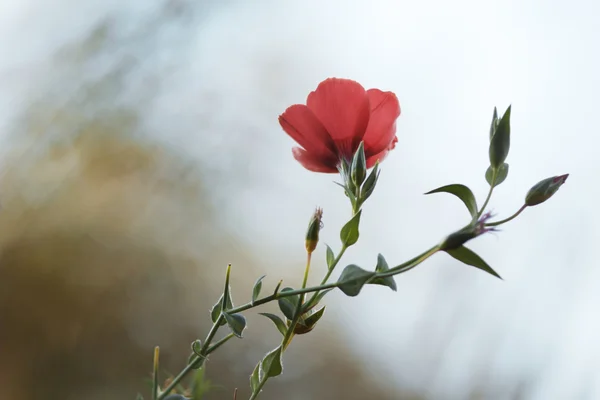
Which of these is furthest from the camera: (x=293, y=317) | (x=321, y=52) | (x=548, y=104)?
(x=321, y=52)

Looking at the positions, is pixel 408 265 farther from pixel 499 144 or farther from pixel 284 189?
pixel 284 189

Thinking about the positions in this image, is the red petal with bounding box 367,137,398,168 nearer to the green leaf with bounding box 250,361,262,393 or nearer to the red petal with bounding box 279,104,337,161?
the red petal with bounding box 279,104,337,161

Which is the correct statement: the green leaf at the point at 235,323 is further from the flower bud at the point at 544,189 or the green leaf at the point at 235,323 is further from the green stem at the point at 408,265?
the flower bud at the point at 544,189

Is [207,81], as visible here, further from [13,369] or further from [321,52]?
[13,369]

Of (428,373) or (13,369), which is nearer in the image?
(13,369)

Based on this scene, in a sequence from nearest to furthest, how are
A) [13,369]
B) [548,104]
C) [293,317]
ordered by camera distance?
[293,317], [13,369], [548,104]

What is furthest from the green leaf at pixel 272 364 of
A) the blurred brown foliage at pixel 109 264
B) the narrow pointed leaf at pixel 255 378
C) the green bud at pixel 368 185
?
the blurred brown foliage at pixel 109 264

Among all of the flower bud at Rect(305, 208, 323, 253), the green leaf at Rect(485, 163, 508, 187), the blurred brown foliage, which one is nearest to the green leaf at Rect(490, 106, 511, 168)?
the green leaf at Rect(485, 163, 508, 187)

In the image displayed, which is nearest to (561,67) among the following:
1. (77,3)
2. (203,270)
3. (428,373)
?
(428,373)
